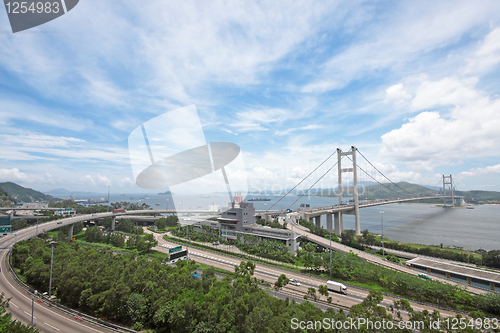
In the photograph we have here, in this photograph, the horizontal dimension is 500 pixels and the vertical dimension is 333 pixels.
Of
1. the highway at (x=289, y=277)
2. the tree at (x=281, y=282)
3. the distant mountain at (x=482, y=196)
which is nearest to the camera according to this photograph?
the highway at (x=289, y=277)

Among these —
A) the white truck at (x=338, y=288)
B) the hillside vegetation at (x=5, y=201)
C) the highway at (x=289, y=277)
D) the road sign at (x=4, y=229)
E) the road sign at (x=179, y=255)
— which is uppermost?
the hillside vegetation at (x=5, y=201)

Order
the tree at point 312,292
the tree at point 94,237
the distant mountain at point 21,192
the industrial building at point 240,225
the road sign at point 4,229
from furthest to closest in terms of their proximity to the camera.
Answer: the distant mountain at point 21,192 → the tree at point 94,237 → the industrial building at point 240,225 → the road sign at point 4,229 → the tree at point 312,292

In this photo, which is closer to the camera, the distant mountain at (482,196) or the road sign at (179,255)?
the road sign at (179,255)

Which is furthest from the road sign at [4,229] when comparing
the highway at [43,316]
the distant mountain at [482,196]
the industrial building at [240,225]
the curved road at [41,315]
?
the distant mountain at [482,196]

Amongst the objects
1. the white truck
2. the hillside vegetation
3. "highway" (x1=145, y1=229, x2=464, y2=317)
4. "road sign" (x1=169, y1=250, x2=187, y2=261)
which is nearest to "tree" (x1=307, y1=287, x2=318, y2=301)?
"highway" (x1=145, y1=229, x2=464, y2=317)

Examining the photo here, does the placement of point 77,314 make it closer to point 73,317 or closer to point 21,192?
point 73,317

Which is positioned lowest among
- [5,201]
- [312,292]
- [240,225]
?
[312,292]

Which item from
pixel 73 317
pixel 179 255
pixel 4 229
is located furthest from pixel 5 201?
pixel 73 317

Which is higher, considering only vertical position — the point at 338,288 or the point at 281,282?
the point at 281,282

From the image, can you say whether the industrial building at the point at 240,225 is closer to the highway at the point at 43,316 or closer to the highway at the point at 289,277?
the highway at the point at 289,277

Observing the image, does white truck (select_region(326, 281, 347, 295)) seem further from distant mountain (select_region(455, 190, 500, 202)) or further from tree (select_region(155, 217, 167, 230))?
distant mountain (select_region(455, 190, 500, 202))

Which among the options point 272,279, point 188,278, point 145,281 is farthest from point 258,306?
point 272,279
